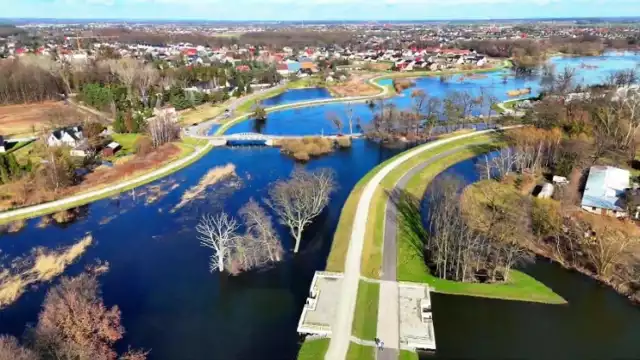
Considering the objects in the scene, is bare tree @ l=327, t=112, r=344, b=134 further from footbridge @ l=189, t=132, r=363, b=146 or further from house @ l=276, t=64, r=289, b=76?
house @ l=276, t=64, r=289, b=76

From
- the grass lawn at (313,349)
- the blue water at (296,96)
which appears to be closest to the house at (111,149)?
the blue water at (296,96)

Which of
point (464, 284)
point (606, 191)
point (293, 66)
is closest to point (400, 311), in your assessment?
point (464, 284)

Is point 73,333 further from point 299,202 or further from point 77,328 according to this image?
point 299,202

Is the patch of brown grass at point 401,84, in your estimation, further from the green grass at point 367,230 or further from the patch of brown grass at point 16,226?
the patch of brown grass at point 16,226

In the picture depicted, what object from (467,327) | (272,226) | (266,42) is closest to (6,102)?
(272,226)

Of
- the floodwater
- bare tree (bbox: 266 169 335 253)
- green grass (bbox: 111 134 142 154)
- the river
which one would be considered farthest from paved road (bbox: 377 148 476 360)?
green grass (bbox: 111 134 142 154)

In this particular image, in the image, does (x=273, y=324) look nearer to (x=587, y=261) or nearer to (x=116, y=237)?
(x=116, y=237)
